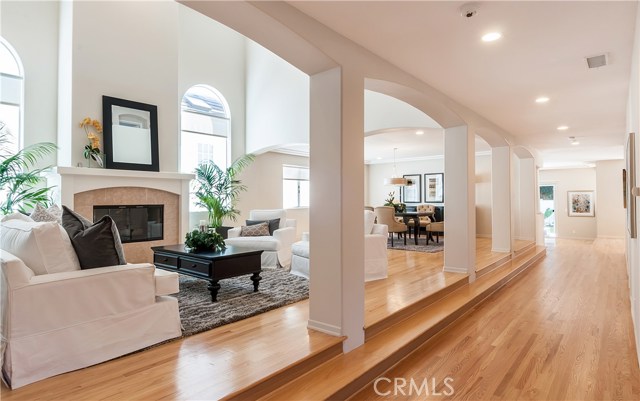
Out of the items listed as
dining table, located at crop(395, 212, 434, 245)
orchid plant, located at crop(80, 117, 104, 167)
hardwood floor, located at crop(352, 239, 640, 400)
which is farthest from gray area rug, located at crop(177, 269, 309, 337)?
dining table, located at crop(395, 212, 434, 245)

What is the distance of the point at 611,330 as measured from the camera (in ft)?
11.5

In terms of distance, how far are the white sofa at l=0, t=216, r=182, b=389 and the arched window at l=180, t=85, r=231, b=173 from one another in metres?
5.48

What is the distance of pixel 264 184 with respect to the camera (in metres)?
9.32

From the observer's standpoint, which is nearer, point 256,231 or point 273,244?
point 273,244

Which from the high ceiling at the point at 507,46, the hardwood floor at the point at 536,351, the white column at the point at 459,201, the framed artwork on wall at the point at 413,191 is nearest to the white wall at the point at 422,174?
the framed artwork on wall at the point at 413,191

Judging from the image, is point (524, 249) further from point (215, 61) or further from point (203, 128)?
point (215, 61)

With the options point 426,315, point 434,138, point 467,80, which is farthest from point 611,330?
point 434,138

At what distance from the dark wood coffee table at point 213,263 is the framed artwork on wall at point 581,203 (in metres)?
12.6

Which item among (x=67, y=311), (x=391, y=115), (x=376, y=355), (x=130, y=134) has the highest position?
(x=391, y=115)

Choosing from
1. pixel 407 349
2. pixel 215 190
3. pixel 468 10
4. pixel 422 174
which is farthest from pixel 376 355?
pixel 422 174

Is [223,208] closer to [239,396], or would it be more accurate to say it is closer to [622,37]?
[239,396]

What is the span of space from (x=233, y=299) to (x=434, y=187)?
879cm

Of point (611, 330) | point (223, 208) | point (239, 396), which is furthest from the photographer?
point (223, 208)

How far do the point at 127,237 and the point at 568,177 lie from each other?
13847 mm
